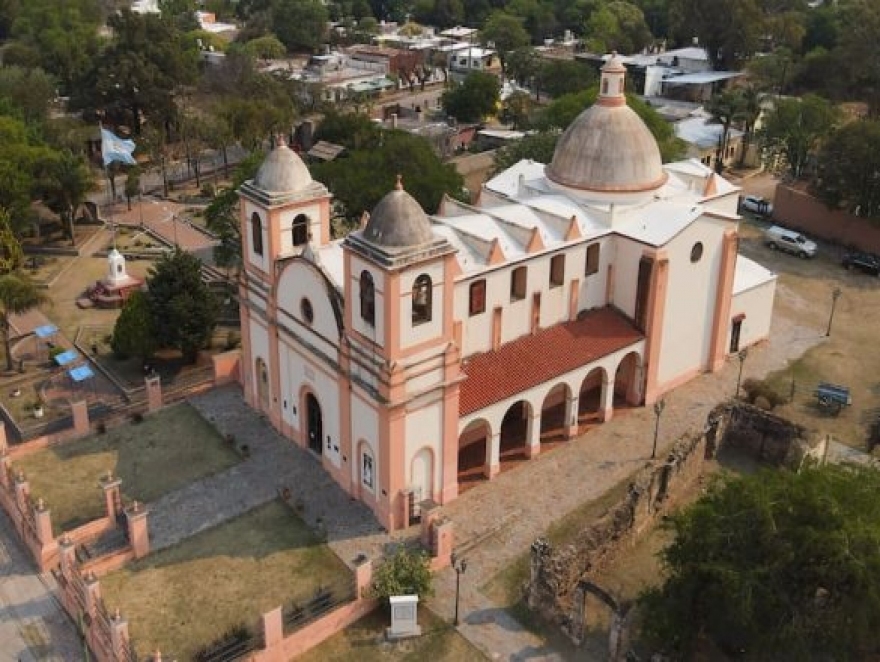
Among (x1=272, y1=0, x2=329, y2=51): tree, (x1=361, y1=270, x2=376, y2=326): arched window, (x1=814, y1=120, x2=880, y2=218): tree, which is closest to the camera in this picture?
(x1=361, y1=270, x2=376, y2=326): arched window

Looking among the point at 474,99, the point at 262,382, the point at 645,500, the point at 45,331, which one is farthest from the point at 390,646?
the point at 474,99

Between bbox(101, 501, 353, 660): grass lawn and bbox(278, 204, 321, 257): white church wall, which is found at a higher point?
bbox(278, 204, 321, 257): white church wall

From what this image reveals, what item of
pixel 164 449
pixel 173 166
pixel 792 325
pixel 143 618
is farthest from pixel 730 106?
pixel 143 618

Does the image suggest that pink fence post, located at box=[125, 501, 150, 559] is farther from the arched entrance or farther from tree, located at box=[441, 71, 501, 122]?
tree, located at box=[441, 71, 501, 122]

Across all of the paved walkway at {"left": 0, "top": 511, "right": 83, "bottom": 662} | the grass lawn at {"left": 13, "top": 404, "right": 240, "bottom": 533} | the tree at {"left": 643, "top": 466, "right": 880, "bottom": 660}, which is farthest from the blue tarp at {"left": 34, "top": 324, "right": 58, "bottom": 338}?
the tree at {"left": 643, "top": 466, "right": 880, "bottom": 660}

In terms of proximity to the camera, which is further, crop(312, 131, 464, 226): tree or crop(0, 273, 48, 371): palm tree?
crop(312, 131, 464, 226): tree

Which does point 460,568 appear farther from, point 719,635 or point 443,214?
point 443,214

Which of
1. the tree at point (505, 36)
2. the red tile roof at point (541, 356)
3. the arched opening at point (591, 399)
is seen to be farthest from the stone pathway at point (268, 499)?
the tree at point (505, 36)

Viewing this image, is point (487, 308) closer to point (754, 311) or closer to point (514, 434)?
point (514, 434)
